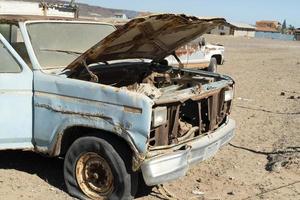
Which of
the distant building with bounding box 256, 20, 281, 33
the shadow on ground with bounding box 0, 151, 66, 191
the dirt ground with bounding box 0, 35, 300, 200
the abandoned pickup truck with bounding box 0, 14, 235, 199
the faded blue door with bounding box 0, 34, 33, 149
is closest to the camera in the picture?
the abandoned pickup truck with bounding box 0, 14, 235, 199

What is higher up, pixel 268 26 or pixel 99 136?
pixel 268 26

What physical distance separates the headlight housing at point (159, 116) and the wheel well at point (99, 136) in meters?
0.34

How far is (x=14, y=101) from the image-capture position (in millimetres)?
5055

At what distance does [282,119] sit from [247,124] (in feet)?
2.99

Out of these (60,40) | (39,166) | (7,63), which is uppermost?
(60,40)

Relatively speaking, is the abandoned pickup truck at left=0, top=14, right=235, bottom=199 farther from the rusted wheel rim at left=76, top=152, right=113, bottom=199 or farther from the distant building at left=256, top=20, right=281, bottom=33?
the distant building at left=256, top=20, right=281, bottom=33

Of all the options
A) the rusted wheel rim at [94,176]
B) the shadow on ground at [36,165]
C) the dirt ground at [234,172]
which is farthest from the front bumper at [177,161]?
the shadow on ground at [36,165]

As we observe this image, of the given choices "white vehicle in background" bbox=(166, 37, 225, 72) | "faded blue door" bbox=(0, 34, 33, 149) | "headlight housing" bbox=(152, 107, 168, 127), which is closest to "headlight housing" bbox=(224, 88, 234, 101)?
"headlight housing" bbox=(152, 107, 168, 127)

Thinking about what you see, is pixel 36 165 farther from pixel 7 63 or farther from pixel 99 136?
pixel 99 136

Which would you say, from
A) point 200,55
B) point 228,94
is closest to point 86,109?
point 228,94

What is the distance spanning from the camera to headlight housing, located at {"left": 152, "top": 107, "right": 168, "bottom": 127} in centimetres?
442

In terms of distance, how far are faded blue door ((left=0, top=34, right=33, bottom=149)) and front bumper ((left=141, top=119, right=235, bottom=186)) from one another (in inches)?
57.6

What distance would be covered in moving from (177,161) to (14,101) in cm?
177

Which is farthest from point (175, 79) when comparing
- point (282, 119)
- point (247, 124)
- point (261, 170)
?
point (282, 119)
